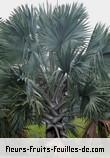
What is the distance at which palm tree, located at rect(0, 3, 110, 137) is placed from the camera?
959cm

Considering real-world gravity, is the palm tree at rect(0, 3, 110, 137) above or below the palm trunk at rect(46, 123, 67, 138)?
above

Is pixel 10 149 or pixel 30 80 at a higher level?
pixel 30 80

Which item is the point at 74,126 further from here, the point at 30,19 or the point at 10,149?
the point at 30,19

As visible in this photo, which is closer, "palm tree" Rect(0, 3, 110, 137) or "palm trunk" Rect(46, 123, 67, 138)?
"palm tree" Rect(0, 3, 110, 137)

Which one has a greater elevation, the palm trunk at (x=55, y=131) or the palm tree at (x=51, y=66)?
the palm tree at (x=51, y=66)

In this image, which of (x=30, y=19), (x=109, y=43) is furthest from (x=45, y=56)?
(x=109, y=43)

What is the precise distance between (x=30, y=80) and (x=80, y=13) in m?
2.13

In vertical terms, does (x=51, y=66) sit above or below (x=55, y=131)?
above

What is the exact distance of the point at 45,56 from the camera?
10484 millimetres

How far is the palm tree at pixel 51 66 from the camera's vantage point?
31.5 feet

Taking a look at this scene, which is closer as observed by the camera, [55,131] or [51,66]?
[55,131]

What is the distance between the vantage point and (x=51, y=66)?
10.4 metres

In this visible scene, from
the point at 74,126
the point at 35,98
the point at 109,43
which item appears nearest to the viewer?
the point at 35,98

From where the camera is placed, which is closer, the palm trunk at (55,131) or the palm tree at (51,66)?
the palm tree at (51,66)
